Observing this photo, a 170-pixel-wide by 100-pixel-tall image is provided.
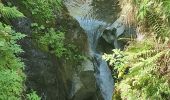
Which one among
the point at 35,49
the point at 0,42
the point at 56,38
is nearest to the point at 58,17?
the point at 56,38

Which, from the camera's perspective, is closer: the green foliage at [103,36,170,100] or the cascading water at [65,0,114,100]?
the green foliage at [103,36,170,100]

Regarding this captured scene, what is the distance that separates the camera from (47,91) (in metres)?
7.97

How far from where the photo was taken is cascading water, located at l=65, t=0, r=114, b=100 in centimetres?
1055

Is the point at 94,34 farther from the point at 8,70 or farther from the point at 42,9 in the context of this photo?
the point at 8,70

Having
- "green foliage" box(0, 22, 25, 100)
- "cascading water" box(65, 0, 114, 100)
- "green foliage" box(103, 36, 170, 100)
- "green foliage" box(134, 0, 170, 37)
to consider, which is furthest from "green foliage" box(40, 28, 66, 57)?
"green foliage" box(0, 22, 25, 100)

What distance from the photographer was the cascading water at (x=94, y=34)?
10547 millimetres

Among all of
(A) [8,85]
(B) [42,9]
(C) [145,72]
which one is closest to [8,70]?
(A) [8,85]

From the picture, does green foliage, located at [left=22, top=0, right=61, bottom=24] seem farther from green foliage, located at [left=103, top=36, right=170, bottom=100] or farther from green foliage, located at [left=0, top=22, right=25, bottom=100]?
green foliage, located at [left=103, top=36, right=170, bottom=100]

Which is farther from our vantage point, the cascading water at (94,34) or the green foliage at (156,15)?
the cascading water at (94,34)

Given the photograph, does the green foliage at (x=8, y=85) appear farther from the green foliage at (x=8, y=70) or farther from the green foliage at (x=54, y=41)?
the green foliage at (x=54, y=41)

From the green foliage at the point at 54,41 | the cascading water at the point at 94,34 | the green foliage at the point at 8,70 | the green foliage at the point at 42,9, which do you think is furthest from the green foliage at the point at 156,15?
the cascading water at the point at 94,34

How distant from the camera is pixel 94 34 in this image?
38.2 ft

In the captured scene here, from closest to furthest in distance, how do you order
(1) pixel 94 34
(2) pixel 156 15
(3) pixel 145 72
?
(3) pixel 145 72, (2) pixel 156 15, (1) pixel 94 34

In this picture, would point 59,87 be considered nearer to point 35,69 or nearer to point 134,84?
point 35,69
